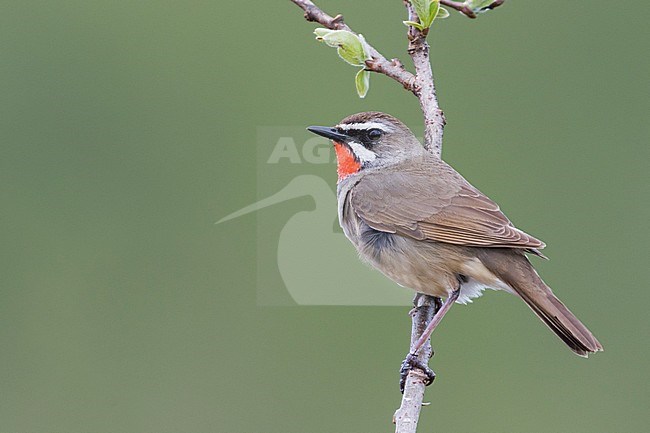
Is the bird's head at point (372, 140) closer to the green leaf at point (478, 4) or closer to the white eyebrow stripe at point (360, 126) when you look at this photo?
the white eyebrow stripe at point (360, 126)

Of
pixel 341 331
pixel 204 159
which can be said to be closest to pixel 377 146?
pixel 341 331

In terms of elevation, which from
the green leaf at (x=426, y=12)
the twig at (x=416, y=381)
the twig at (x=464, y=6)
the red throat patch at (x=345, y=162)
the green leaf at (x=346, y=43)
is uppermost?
the twig at (x=464, y=6)

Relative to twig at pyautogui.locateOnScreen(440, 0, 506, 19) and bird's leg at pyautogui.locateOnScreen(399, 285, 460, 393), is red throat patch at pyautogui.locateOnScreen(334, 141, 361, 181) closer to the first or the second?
bird's leg at pyautogui.locateOnScreen(399, 285, 460, 393)

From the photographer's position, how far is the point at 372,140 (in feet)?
17.3

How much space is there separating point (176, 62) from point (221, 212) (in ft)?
4.65

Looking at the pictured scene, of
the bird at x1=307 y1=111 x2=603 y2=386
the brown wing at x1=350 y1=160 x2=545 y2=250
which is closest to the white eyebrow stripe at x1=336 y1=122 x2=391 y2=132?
the bird at x1=307 y1=111 x2=603 y2=386

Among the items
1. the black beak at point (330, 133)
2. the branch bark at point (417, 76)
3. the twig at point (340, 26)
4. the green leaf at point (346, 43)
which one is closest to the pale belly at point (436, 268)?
the branch bark at point (417, 76)

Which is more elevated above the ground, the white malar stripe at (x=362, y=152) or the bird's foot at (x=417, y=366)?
the white malar stripe at (x=362, y=152)

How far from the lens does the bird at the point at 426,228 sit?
4.71 m

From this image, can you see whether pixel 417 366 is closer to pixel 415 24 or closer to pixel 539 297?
pixel 539 297

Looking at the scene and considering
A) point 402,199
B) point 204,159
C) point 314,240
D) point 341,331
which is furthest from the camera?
point 204,159

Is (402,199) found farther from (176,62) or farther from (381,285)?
(176,62)

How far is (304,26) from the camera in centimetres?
860

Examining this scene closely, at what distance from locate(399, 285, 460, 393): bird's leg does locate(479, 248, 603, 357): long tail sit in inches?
8.7
